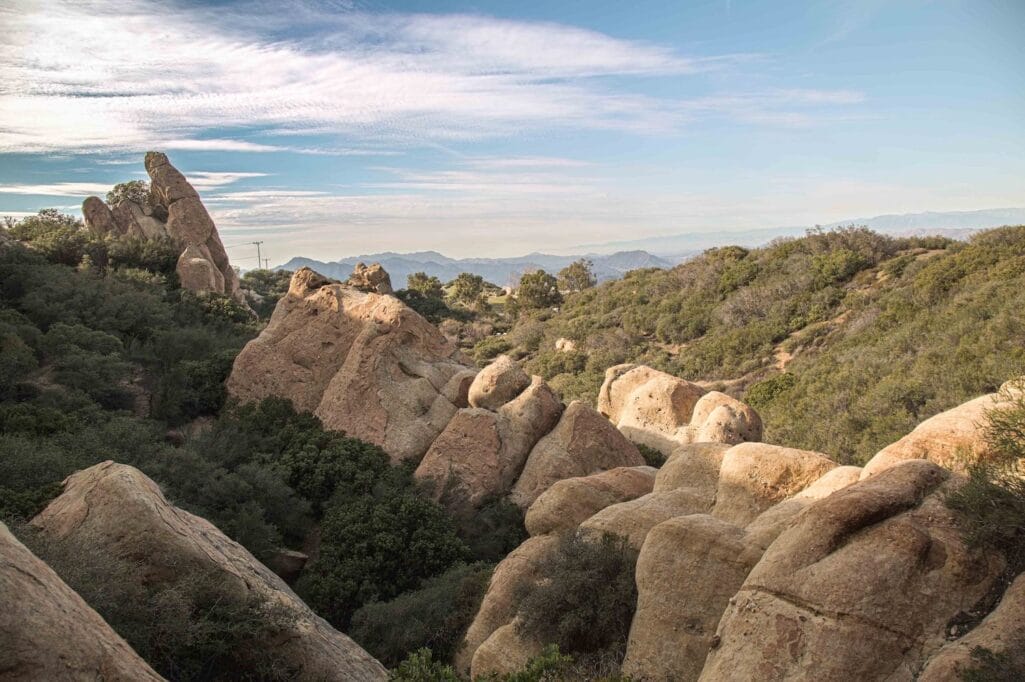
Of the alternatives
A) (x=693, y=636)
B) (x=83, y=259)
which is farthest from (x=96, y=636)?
(x=83, y=259)

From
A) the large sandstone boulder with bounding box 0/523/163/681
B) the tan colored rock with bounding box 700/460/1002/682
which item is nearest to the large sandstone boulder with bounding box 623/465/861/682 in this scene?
the tan colored rock with bounding box 700/460/1002/682

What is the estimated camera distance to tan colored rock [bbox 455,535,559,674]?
1231 cm

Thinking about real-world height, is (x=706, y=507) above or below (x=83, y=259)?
below

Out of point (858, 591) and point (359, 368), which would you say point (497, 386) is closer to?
point (359, 368)

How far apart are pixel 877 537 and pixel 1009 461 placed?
7.52 ft

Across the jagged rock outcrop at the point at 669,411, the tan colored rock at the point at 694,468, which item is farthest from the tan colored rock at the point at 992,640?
the jagged rock outcrop at the point at 669,411

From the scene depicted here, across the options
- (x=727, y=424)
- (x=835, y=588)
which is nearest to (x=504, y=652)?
(x=835, y=588)

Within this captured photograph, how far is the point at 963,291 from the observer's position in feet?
109

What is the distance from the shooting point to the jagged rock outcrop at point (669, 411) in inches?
777

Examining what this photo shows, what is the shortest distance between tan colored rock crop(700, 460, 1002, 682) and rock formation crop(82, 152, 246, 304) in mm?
48128

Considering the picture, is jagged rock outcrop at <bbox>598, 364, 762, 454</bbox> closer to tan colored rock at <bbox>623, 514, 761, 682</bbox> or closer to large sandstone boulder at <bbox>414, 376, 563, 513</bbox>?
large sandstone boulder at <bbox>414, 376, 563, 513</bbox>

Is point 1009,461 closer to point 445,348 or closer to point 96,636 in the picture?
point 96,636

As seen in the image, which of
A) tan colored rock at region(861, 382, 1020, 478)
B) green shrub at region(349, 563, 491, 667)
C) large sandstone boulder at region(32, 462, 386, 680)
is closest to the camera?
tan colored rock at region(861, 382, 1020, 478)

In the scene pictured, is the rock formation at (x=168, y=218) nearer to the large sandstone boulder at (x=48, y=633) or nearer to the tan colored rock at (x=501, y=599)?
the tan colored rock at (x=501, y=599)
